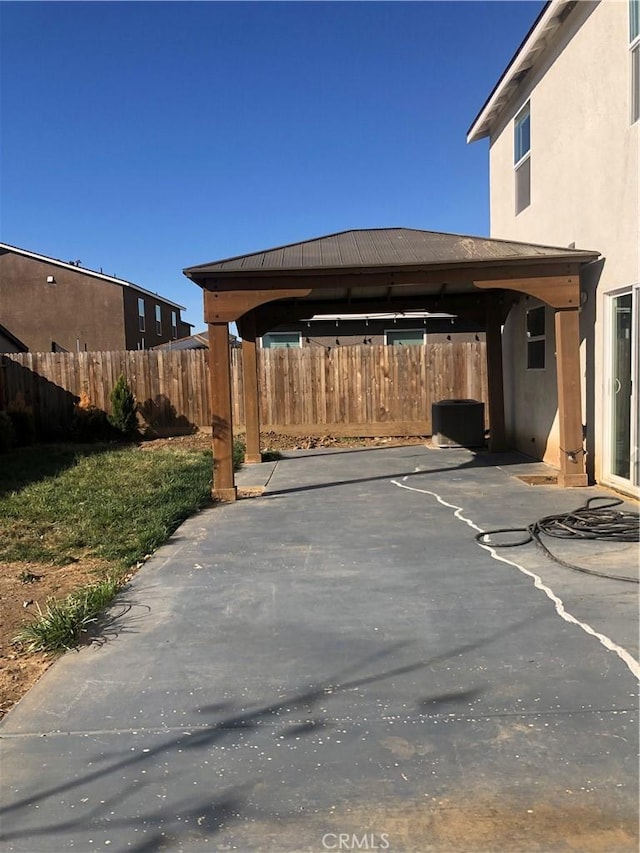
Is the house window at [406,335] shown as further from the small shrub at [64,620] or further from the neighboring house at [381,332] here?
the small shrub at [64,620]

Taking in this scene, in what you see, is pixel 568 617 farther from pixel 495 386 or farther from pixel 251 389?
pixel 251 389

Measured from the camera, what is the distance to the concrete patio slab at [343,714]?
2.33 meters

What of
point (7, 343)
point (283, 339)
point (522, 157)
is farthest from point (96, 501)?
point (7, 343)

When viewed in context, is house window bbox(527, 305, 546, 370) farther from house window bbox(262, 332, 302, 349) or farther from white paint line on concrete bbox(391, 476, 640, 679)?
house window bbox(262, 332, 302, 349)

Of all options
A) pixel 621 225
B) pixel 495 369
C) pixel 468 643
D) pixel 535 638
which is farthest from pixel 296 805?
pixel 495 369

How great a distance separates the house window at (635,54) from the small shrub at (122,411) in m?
11.2

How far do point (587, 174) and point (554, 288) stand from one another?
1.47 m

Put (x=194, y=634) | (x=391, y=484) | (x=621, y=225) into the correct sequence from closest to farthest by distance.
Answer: (x=194, y=634)
(x=621, y=225)
(x=391, y=484)

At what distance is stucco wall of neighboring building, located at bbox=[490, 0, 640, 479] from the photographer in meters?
7.14

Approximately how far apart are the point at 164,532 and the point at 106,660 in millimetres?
2740

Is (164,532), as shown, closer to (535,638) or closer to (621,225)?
(535,638)

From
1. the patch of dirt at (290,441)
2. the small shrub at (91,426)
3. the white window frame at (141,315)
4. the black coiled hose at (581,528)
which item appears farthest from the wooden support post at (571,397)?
the white window frame at (141,315)

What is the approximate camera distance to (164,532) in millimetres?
6457

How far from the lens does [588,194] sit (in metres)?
8.12
